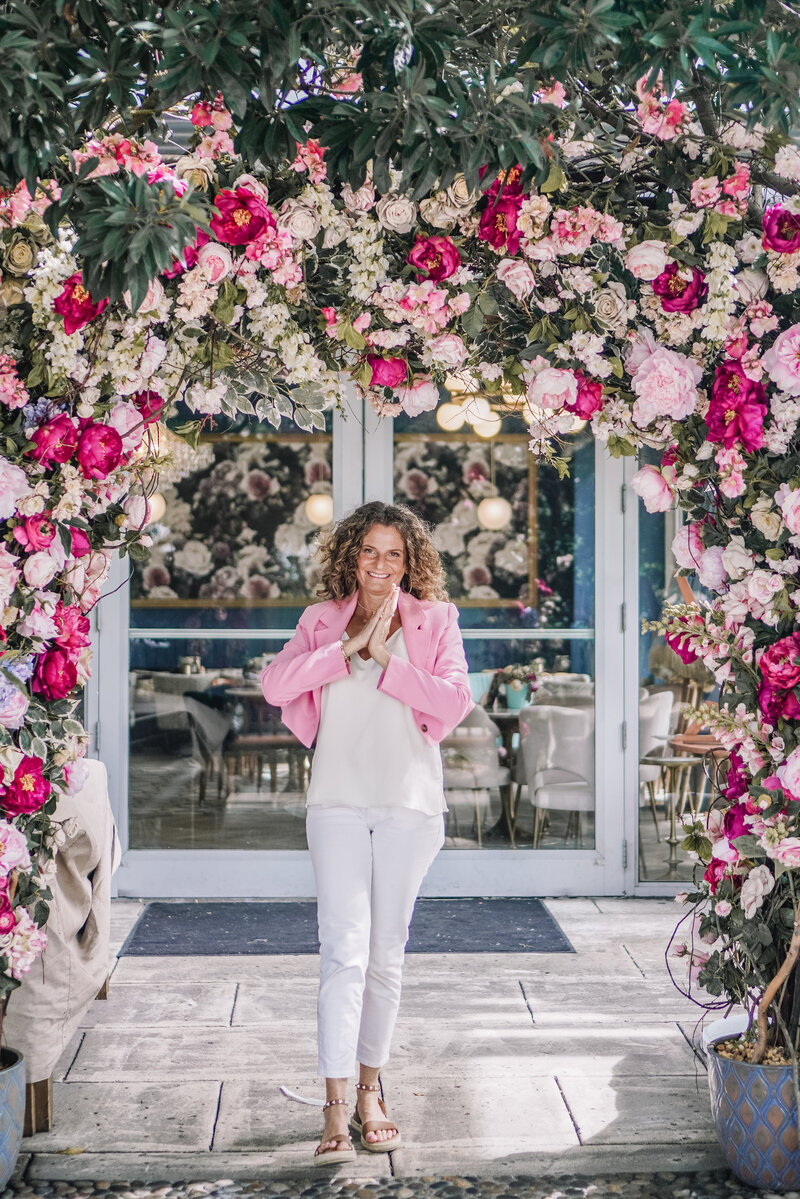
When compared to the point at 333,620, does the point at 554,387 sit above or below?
above

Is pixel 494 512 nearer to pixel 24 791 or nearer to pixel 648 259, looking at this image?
pixel 648 259

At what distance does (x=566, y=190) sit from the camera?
2.56 m

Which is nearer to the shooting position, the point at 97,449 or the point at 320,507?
the point at 97,449

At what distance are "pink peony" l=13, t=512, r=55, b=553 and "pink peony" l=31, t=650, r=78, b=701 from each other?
0.25 m

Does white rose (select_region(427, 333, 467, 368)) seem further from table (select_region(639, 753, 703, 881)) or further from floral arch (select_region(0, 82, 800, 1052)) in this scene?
table (select_region(639, 753, 703, 881))

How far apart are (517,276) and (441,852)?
3.19 m

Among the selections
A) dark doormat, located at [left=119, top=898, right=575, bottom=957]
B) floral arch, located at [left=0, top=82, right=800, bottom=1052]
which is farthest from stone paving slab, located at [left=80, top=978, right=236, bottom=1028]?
floral arch, located at [left=0, top=82, right=800, bottom=1052]

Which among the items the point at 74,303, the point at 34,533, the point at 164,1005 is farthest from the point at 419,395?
the point at 164,1005

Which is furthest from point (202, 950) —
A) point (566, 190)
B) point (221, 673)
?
point (566, 190)

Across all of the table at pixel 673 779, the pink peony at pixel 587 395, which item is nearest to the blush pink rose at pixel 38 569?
the pink peony at pixel 587 395

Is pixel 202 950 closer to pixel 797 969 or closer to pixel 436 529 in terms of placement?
pixel 436 529

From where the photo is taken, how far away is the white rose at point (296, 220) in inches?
99.5

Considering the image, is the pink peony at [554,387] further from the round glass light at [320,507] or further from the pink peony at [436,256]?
the round glass light at [320,507]

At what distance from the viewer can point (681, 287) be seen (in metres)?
2.55
